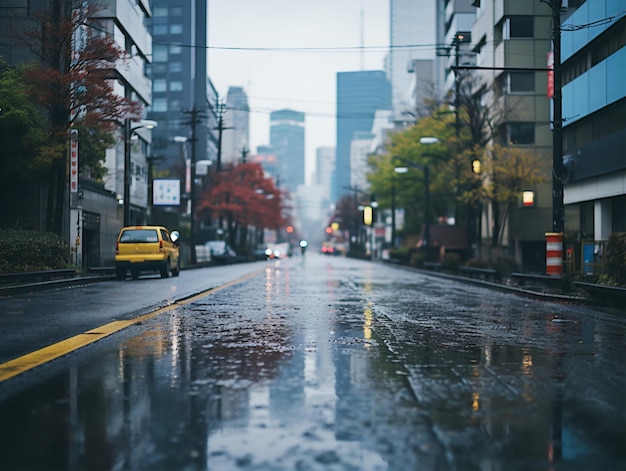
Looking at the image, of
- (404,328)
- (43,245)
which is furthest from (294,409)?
(43,245)

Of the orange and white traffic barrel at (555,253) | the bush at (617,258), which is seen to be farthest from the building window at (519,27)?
the bush at (617,258)

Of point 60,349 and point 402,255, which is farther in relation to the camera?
point 402,255

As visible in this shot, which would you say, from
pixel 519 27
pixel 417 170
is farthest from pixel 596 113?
pixel 417 170

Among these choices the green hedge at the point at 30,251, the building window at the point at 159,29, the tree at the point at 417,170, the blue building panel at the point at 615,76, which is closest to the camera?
the green hedge at the point at 30,251

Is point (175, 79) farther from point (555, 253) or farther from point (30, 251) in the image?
point (555, 253)

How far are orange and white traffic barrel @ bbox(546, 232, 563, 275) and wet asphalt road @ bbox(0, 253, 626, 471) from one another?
1070 centimetres

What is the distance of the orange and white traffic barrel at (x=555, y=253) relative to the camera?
22344 mm

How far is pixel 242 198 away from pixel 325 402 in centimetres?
7179

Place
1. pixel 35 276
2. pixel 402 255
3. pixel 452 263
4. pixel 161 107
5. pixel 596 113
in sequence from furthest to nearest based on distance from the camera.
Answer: pixel 161 107 → pixel 402 255 → pixel 452 263 → pixel 596 113 → pixel 35 276

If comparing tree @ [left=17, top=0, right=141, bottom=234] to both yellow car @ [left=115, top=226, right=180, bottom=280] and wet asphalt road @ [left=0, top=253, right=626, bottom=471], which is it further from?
wet asphalt road @ [left=0, top=253, right=626, bottom=471]

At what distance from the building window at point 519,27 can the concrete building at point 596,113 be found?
40.1ft

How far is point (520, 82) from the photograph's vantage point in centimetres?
5228

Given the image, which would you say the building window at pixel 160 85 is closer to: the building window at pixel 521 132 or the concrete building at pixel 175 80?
the concrete building at pixel 175 80

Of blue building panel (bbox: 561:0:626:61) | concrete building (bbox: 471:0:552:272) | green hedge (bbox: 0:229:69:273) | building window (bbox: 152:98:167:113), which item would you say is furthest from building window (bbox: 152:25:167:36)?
green hedge (bbox: 0:229:69:273)
